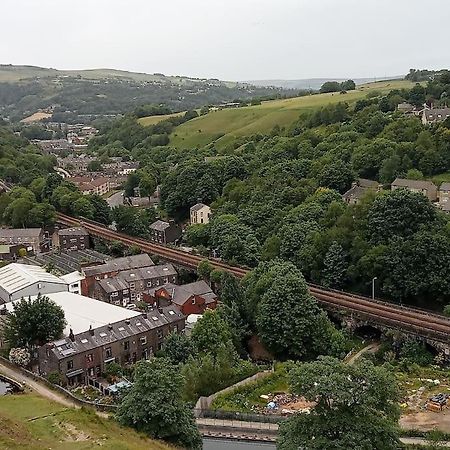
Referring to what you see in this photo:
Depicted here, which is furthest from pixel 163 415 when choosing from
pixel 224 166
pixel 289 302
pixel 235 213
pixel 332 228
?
pixel 224 166

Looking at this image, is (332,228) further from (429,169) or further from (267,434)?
(267,434)

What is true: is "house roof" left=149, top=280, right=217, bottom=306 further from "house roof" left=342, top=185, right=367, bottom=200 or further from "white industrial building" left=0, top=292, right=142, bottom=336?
"house roof" left=342, top=185, right=367, bottom=200

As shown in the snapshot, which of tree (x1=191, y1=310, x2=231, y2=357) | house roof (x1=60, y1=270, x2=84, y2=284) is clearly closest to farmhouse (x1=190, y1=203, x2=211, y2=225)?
house roof (x1=60, y1=270, x2=84, y2=284)

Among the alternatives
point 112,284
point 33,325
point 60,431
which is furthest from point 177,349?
point 112,284

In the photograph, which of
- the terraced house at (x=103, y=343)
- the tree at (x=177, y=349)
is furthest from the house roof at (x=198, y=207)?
the tree at (x=177, y=349)

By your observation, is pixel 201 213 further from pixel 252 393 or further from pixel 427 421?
pixel 427 421

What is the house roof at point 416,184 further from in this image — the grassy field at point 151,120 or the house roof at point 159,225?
the grassy field at point 151,120
